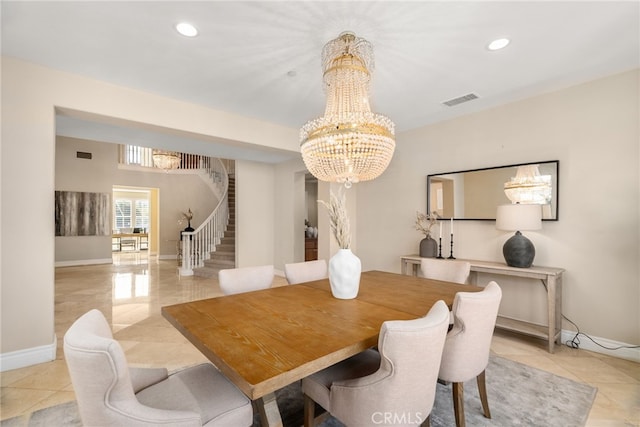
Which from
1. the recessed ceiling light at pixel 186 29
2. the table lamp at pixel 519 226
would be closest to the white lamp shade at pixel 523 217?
the table lamp at pixel 519 226

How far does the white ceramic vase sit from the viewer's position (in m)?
1.94

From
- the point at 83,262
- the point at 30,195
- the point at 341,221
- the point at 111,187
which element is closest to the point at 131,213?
the point at 111,187

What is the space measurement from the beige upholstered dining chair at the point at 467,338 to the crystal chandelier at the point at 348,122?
3.73ft

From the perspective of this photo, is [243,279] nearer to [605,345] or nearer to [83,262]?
[605,345]

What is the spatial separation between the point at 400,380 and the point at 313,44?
7.71 ft

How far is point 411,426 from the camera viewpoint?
1231mm

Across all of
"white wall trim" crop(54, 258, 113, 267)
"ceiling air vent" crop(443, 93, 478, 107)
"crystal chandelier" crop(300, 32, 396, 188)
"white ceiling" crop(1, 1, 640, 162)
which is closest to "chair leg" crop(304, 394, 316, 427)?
"crystal chandelier" crop(300, 32, 396, 188)

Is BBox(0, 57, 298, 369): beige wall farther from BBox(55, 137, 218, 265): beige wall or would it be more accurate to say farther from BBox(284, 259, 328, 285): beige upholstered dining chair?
BBox(55, 137, 218, 265): beige wall

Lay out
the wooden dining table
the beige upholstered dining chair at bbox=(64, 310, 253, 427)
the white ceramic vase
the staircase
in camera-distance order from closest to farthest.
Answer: the beige upholstered dining chair at bbox=(64, 310, 253, 427)
the wooden dining table
the white ceramic vase
the staircase

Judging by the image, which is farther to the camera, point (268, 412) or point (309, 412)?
point (309, 412)

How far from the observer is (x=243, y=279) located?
7.69 ft

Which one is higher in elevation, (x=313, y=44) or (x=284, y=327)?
(x=313, y=44)

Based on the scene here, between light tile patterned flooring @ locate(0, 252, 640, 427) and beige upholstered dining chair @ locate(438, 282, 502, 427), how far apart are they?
0.97m

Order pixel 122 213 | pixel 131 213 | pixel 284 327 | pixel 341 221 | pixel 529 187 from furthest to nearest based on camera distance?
pixel 131 213, pixel 122 213, pixel 529 187, pixel 341 221, pixel 284 327
